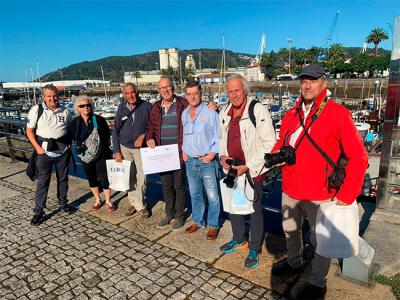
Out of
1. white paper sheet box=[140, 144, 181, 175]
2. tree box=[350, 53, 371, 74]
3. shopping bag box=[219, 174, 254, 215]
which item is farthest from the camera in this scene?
tree box=[350, 53, 371, 74]

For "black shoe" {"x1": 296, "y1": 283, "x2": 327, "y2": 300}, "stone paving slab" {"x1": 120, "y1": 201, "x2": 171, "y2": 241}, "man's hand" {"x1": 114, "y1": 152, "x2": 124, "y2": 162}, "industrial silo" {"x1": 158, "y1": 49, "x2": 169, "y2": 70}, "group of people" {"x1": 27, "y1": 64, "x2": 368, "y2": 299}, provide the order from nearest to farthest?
1. "group of people" {"x1": 27, "y1": 64, "x2": 368, "y2": 299}
2. "black shoe" {"x1": 296, "y1": 283, "x2": 327, "y2": 300}
3. "stone paving slab" {"x1": 120, "y1": 201, "x2": 171, "y2": 241}
4. "man's hand" {"x1": 114, "y1": 152, "x2": 124, "y2": 162}
5. "industrial silo" {"x1": 158, "y1": 49, "x2": 169, "y2": 70}

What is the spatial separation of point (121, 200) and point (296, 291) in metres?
3.36

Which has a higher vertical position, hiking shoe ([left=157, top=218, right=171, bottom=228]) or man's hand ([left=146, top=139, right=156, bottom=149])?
man's hand ([left=146, top=139, right=156, bottom=149])

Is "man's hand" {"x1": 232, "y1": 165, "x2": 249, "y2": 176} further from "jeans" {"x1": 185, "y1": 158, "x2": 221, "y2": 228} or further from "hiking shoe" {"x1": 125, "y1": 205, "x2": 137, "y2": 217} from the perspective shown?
"hiking shoe" {"x1": 125, "y1": 205, "x2": 137, "y2": 217}

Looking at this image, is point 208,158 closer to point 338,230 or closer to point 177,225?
point 177,225

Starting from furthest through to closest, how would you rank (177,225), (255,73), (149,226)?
(255,73) → (149,226) → (177,225)

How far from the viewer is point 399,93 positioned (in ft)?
A: 12.6

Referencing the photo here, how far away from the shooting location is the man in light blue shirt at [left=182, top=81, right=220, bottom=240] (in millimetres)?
3557

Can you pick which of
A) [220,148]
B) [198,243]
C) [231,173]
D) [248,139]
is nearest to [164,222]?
[198,243]

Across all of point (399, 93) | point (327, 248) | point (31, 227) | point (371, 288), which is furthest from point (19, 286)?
point (399, 93)

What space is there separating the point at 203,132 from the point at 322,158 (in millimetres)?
1476

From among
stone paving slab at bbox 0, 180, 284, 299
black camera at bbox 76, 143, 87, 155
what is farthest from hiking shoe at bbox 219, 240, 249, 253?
black camera at bbox 76, 143, 87, 155

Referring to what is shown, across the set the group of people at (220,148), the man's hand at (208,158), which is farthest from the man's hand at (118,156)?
the man's hand at (208,158)

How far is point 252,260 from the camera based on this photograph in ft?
10.5
